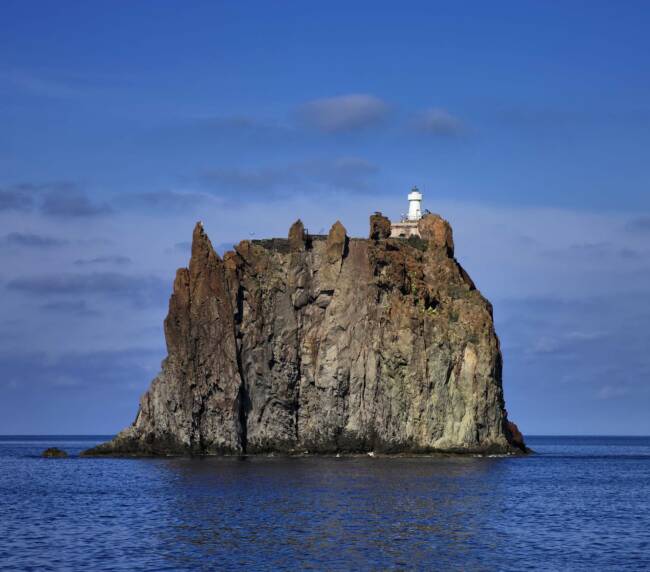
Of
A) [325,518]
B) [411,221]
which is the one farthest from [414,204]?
[325,518]

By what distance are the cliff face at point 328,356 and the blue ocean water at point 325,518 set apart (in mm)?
14125

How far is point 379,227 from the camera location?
127375 millimetres

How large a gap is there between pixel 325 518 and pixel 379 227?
7006cm

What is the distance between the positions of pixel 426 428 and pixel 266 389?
1905cm

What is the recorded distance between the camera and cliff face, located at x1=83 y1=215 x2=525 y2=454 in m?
116

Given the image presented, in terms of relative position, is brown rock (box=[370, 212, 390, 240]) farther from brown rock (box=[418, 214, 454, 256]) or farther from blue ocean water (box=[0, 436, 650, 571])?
blue ocean water (box=[0, 436, 650, 571])

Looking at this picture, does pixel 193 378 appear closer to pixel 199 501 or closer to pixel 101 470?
pixel 101 470

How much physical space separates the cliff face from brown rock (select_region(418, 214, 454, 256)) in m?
0.31

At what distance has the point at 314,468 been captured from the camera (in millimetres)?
98812

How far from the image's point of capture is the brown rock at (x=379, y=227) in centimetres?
12694

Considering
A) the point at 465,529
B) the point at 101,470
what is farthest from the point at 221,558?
the point at 101,470

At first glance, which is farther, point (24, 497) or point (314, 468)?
point (314, 468)

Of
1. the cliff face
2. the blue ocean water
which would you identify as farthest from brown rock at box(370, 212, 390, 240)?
the blue ocean water

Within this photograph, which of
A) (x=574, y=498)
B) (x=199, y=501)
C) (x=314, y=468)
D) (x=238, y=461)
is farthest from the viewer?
(x=238, y=461)
